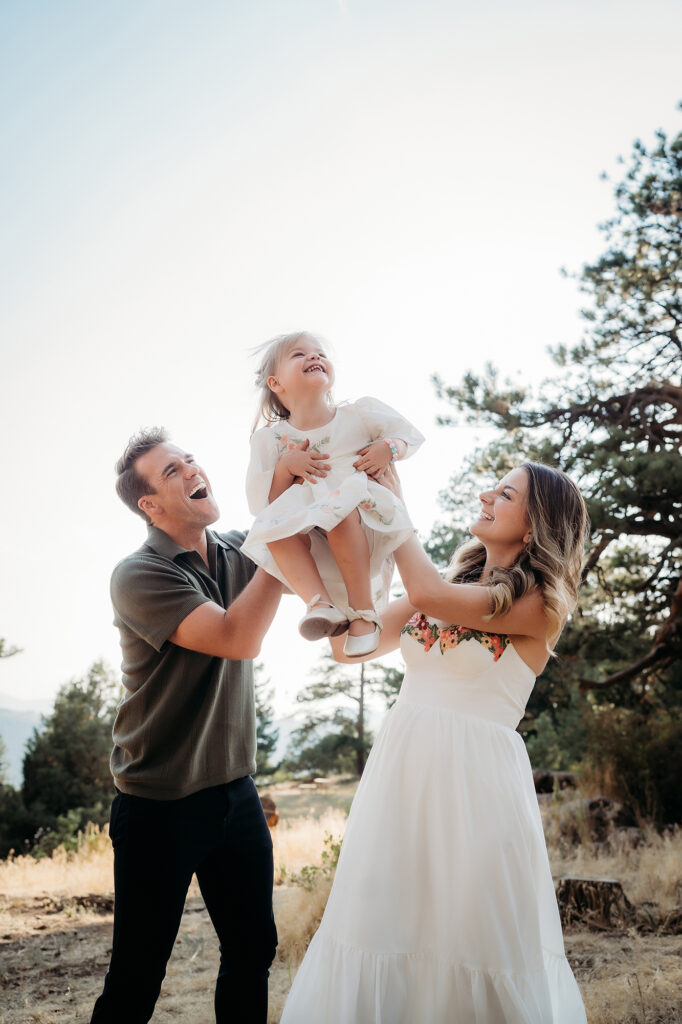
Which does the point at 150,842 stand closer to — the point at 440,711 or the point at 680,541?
the point at 440,711

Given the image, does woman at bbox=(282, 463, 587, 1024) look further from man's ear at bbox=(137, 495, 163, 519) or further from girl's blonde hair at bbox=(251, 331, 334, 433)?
man's ear at bbox=(137, 495, 163, 519)

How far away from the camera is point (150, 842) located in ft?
7.88

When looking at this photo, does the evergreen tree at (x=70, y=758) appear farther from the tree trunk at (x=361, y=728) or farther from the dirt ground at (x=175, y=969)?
the tree trunk at (x=361, y=728)

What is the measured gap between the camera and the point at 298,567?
2.47 metres

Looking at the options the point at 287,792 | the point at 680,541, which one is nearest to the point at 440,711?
the point at 680,541

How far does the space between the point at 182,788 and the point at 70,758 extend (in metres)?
11.3

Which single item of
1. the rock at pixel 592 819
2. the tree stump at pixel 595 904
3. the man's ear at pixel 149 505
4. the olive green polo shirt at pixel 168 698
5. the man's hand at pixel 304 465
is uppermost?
the man's hand at pixel 304 465

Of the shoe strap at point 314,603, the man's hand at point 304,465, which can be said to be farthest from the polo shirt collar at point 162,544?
the shoe strap at point 314,603

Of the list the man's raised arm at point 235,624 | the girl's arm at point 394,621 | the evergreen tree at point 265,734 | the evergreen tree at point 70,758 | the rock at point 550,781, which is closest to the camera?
the man's raised arm at point 235,624

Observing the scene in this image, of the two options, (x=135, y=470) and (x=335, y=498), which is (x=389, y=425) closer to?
(x=335, y=498)

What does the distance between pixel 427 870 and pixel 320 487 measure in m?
1.25

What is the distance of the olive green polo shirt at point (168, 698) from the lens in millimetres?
2484

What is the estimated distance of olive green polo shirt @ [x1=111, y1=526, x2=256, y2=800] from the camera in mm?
2484

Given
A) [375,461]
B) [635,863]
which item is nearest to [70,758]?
[635,863]
